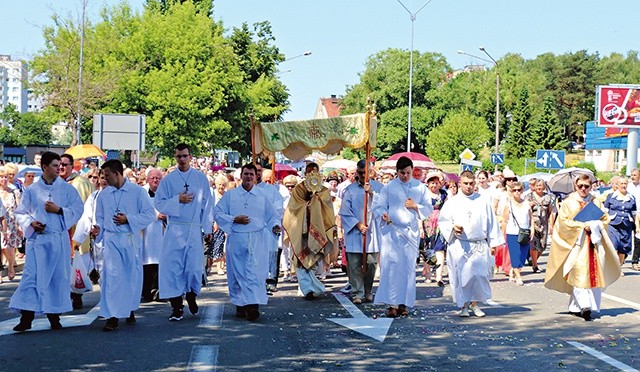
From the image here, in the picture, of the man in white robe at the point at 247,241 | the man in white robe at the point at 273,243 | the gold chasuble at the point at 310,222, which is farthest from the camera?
the man in white robe at the point at 273,243

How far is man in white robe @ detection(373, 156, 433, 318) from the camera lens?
1206 centimetres

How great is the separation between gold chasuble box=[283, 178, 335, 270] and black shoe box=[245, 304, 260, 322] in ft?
9.25

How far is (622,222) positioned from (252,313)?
9.58 meters

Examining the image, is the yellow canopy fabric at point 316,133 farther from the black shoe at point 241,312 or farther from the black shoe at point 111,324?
the black shoe at point 111,324

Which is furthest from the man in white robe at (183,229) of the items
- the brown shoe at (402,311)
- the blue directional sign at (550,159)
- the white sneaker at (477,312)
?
the blue directional sign at (550,159)

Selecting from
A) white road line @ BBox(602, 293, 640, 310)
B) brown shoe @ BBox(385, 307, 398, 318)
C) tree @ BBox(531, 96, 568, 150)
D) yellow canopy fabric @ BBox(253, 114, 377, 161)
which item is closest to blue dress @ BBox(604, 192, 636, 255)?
white road line @ BBox(602, 293, 640, 310)

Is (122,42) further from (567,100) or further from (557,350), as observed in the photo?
(567,100)

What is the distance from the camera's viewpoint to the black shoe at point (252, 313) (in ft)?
37.4

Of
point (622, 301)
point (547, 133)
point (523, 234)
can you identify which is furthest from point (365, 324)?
point (547, 133)

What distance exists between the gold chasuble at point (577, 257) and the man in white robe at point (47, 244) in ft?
18.4

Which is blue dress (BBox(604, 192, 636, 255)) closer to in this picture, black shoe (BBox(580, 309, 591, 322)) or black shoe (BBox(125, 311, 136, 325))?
black shoe (BBox(580, 309, 591, 322))

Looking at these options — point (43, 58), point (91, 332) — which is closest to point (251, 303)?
point (91, 332)

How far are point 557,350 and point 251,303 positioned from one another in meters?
3.54

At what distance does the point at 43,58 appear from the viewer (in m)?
44.8
